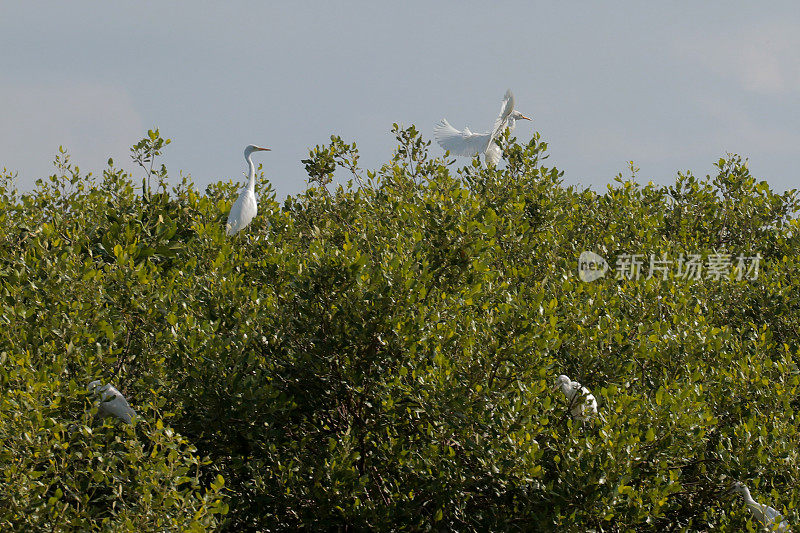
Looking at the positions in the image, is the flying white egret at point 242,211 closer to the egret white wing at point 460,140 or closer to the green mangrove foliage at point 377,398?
the green mangrove foliage at point 377,398

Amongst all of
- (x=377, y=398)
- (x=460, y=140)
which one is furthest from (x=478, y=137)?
(x=377, y=398)

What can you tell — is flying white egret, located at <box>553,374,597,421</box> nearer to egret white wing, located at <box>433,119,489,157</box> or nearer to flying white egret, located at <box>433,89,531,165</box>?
flying white egret, located at <box>433,89,531,165</box>

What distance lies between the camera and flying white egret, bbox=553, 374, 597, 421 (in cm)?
695

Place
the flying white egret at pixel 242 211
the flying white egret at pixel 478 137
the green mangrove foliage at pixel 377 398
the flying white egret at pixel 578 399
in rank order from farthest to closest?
the flying white egret at pixel 478 137 → the flying white egret at pixel 242 211 → the flying white egret at pixel 578 399 → the green mangrove foliage at pixel 377 398

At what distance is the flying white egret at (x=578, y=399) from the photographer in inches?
274

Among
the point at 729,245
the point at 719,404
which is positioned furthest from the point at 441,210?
the point at 729,245

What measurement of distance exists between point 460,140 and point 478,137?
0.70 metres

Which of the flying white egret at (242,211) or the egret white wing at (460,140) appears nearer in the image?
the flying white egret at (242,211)

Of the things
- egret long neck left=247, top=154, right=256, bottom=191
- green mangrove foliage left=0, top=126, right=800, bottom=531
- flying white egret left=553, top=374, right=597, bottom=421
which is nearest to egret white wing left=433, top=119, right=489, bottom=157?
egret long neck left=247, top=154, right=256, bottom=191

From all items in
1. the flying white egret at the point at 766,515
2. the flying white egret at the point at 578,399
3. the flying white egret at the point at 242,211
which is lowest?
the flying white egret at the point at 766,515

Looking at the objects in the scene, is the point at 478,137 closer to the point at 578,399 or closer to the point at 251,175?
the point at 251,175

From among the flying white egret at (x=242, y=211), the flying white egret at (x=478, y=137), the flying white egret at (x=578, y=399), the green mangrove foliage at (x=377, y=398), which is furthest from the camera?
the flying white egret at (x=478, y=137)

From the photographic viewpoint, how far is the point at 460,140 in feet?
55.9

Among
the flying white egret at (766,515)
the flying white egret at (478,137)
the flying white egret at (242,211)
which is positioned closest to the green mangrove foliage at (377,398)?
the flying white egret at (766,515)
